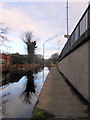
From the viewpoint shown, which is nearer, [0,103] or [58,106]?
[58,106]

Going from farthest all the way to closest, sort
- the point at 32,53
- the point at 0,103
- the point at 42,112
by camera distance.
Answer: the point at 32,53
the point at 0,103
the point at 42,112

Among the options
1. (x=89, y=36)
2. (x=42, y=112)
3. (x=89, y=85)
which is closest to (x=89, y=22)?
(x=89, y=36)

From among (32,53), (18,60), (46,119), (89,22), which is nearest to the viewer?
(46,119)

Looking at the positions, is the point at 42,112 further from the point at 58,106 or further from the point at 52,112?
the point at 58,106

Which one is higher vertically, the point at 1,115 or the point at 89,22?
the point at 89,22

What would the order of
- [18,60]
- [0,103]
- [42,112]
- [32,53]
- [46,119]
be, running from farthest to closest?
1. [32,53]
2. [18,60]
3. [0,103]
4. [42,112]
5. [46,119]

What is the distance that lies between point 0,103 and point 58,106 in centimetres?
345

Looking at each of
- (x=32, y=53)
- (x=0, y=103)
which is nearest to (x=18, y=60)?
(x=32, y=53)

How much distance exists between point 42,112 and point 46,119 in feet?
2.19

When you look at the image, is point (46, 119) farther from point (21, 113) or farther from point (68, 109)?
point (21, 113)

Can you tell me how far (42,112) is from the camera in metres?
6.52

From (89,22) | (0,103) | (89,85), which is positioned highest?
(89,22)

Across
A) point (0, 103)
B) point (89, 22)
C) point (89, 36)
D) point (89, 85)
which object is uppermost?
point (89, 22)

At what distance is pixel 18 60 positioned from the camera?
235 feet
